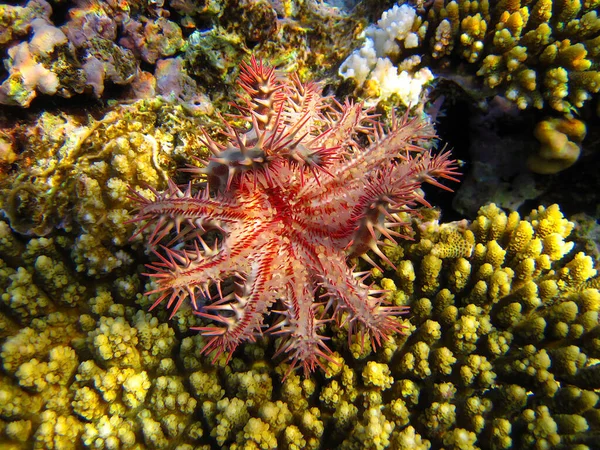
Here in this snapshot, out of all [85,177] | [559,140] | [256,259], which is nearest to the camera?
[256,259]

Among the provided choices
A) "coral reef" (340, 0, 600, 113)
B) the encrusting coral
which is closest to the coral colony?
the encrusting coral

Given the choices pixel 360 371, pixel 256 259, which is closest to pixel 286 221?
pixel 256 259

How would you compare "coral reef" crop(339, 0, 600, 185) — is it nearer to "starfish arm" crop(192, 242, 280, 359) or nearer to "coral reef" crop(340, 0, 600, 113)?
"coral reef" crop(340, 0, 600, 113)

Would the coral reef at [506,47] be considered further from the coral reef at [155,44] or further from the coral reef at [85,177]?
the coral reef at [85,177]

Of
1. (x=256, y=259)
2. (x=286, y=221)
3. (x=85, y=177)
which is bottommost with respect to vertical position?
(x=85, y=177)


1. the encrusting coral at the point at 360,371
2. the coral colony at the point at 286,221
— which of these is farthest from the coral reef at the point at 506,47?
the encrusting coral at the point at 360,371

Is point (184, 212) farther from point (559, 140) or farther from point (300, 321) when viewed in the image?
point (559, 140)

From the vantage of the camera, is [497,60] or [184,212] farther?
[497,60]
